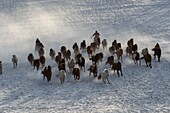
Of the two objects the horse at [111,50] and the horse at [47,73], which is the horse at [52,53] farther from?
the horse at [111,50]

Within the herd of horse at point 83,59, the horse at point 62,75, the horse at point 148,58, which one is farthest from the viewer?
the horse at point 148,58

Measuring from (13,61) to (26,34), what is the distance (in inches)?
284

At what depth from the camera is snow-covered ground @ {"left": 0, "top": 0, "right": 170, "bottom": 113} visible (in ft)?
65.0

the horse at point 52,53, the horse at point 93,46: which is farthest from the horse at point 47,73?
the horse at point 93,46

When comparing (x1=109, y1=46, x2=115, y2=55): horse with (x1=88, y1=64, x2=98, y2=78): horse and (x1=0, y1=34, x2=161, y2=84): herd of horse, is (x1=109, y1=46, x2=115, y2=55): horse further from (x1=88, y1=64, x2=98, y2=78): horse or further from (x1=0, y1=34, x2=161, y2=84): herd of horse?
(x1=88, y1=64, x2=98, y2=78): horse

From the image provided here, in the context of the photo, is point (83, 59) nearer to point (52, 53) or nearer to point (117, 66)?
point (117, 66)

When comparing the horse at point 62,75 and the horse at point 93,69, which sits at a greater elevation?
the horse at point 93,69

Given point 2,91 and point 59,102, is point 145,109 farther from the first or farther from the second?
point 2,91

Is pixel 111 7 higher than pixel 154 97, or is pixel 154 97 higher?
pixel 111 7

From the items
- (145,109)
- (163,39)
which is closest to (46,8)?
(163,39)

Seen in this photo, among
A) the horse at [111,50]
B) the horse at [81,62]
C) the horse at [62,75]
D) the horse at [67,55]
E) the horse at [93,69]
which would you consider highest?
the horse at [111,50]

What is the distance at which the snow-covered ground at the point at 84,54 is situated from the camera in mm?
19812

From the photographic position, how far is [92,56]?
23984mm

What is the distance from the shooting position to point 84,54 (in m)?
25.7
